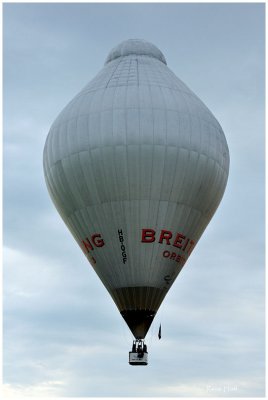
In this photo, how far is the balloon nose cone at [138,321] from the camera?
3522 cm

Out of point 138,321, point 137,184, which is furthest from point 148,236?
point 138,321

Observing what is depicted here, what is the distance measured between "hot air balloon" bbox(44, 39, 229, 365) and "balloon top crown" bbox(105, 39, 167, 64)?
3904mm

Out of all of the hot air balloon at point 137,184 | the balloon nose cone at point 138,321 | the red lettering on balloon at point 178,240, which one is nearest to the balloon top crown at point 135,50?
the hot air balloon at point 137,184

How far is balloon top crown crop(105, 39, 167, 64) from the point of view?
40.6 metres

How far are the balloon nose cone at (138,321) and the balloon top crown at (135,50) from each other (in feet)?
43.0

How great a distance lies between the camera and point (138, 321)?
3528 cm

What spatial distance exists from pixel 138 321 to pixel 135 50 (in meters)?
13.8

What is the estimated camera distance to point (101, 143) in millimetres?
34969

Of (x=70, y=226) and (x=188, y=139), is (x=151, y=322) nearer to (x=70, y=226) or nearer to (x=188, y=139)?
(x=70, y=226)

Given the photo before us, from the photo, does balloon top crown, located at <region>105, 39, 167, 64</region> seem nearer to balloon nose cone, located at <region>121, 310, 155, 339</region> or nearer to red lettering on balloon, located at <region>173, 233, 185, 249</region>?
red lettering on balloon, located at <region>173, 233, 185, 249</region>

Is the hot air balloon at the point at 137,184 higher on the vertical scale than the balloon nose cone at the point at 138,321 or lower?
higher

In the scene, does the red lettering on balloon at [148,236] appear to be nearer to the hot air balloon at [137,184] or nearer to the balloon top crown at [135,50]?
the hot air balloon at [137,184]

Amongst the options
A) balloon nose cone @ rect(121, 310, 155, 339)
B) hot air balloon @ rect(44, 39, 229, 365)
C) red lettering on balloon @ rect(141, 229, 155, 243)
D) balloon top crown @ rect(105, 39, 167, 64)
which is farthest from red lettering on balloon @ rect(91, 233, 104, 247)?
balloon top crown @ rect(105, 39, 167, 64)

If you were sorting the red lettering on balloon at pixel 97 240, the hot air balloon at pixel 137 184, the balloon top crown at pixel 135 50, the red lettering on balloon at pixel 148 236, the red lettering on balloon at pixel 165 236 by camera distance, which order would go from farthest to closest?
the balloon top crown at pixel 135 50, the red lettering on balloon at pixel 97 240, the red lettering on balloon at pixel 165 236, the red lettering on balloon at pixel 148 236, the hot air balloon at pixel 137 184
